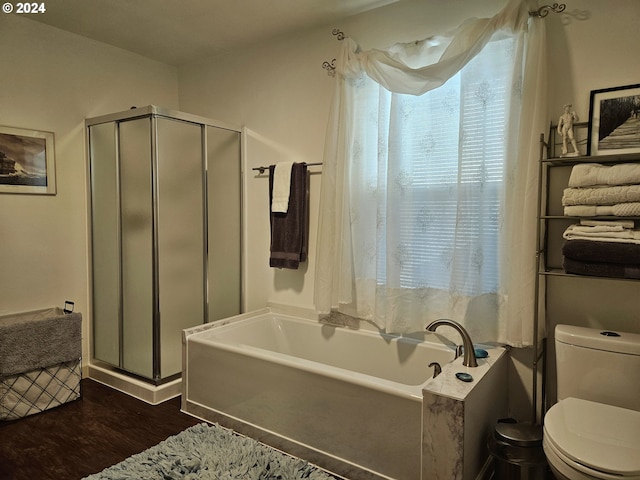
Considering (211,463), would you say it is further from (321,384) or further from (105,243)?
(105,243)

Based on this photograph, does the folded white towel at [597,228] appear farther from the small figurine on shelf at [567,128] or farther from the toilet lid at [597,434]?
the toilet lid at [597,434]

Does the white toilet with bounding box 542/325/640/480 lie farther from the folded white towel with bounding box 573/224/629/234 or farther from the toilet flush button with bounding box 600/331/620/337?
the folded white towel with bounding box 573/224/629/234

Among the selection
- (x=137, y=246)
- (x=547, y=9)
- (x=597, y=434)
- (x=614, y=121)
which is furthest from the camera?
(x=137, y=246)

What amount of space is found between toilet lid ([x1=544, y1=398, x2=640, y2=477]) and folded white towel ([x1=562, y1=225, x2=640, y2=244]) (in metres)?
0.68

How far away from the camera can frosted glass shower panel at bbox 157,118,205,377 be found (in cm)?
296

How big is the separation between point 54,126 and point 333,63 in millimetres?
2010

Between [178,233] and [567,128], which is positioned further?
[178,233]

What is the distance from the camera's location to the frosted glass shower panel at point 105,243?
10.3ft

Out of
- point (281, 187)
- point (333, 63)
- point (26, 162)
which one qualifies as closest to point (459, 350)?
point (281, 187)

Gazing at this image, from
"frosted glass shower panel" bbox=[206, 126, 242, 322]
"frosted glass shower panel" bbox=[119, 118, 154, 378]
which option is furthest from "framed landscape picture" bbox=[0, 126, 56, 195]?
"frosted glass shower panel" bbox=[206, 126, 242, 322]

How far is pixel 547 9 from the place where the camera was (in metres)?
2.09

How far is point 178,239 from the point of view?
3.07 metres

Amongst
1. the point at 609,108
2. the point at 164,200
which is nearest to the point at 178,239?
the point at 164,200

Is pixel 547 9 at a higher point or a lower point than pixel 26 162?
higher
